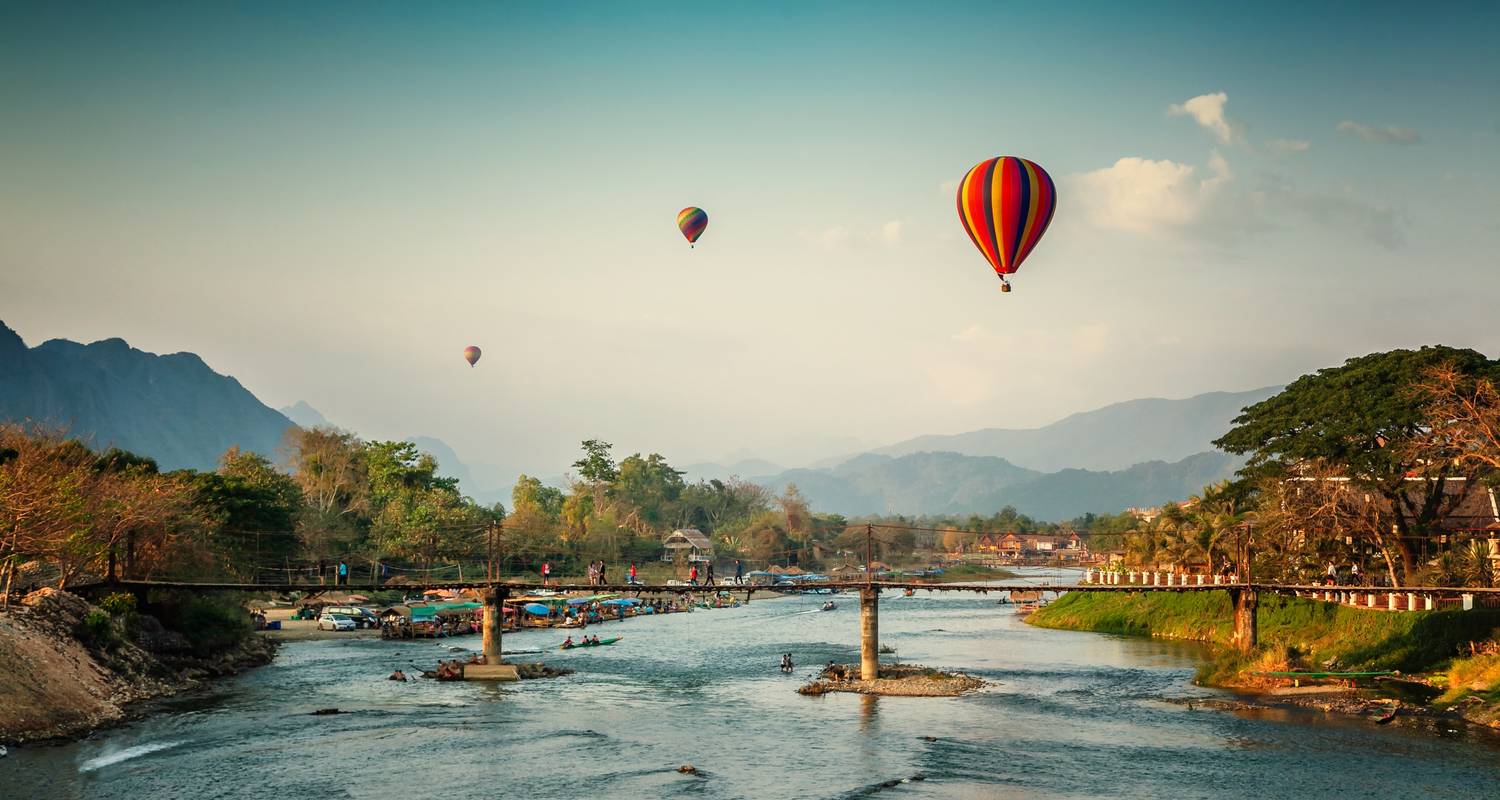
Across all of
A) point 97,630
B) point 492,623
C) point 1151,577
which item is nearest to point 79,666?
point 97,630

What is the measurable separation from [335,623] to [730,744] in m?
66.2

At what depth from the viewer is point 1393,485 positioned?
69188mm

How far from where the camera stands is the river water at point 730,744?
4369 centimetres

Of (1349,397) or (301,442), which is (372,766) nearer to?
(1349,397)

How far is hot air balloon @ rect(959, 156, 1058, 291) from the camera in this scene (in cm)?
6700

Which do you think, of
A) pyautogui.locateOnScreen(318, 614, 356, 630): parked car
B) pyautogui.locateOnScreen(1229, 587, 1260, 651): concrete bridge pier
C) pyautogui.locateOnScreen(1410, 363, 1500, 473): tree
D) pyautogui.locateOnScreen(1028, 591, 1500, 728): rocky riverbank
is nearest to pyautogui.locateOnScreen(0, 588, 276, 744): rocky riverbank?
pyautogui.locateOnScreen(318, 614, 356, 630): parked car

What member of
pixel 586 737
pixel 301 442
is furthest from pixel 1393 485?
pixel 301 442

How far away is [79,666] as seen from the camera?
189 feet

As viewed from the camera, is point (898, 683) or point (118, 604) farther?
point (898, 683)

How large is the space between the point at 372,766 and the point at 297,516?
88.8m

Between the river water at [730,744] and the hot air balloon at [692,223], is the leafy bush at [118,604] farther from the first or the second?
the hot air balloon at [692,223]

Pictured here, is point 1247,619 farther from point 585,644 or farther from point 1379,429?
point 585,644

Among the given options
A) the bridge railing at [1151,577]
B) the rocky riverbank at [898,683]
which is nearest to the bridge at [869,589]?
the rocky riverbank at [898,683]

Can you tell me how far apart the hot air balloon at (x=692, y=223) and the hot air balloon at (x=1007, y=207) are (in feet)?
135
